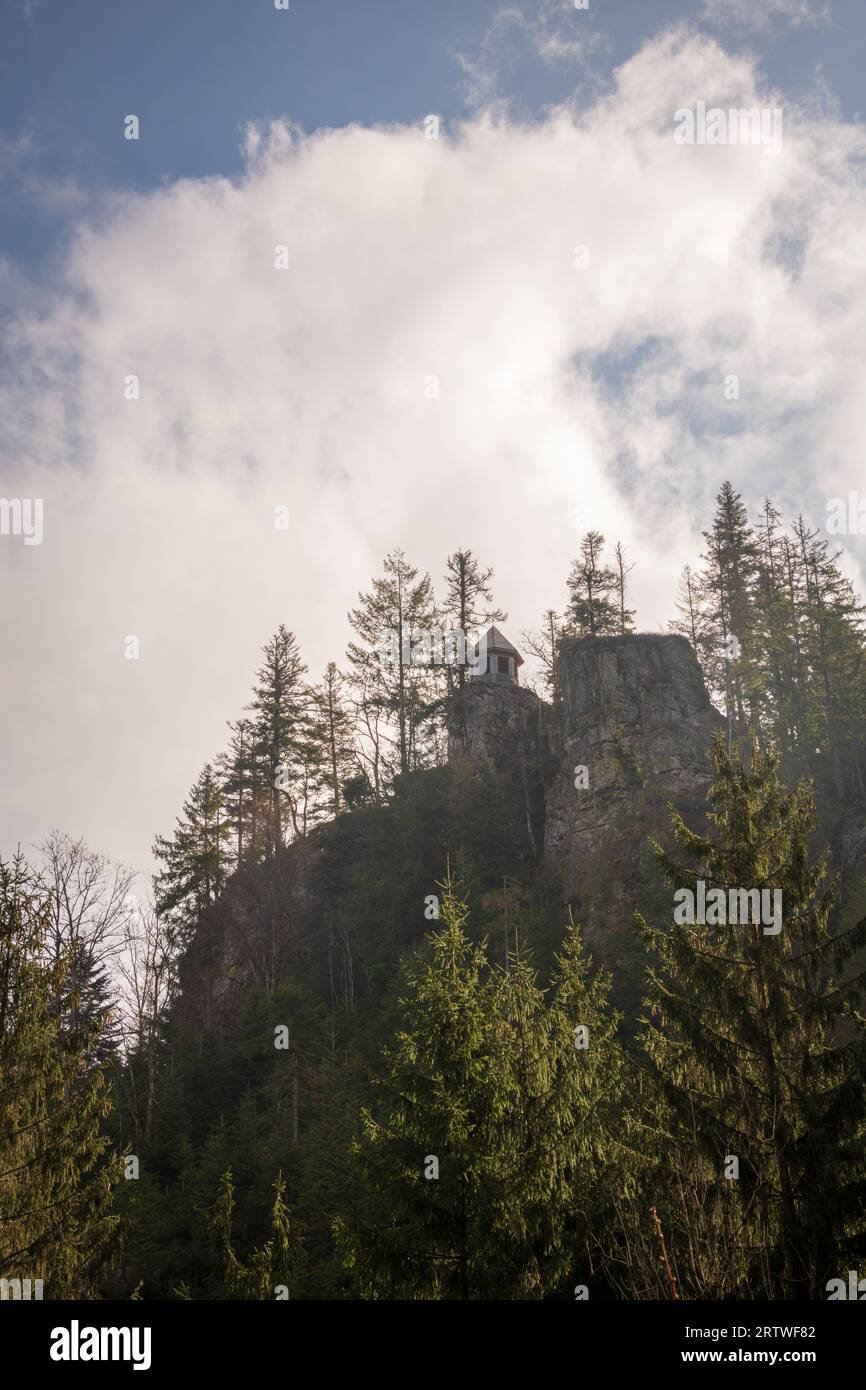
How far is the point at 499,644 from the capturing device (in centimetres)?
5109

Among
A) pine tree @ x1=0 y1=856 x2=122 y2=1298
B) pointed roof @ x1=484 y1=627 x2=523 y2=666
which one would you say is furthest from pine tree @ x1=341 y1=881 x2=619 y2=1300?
pointed roof @ x1=484 y1=627 x2=523 y2=666

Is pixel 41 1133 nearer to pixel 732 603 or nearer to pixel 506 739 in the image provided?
pixel 506 739

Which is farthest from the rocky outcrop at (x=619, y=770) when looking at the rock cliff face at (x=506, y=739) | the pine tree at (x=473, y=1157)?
the pine tree at (x=473, y=1157)

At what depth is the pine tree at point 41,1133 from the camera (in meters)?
14.0

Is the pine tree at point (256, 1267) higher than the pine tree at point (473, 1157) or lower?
lower

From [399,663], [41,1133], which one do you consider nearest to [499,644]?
[399,663]

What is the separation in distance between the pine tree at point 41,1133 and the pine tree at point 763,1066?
966 cm

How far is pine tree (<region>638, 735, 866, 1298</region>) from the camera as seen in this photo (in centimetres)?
1129

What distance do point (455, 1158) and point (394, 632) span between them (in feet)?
130

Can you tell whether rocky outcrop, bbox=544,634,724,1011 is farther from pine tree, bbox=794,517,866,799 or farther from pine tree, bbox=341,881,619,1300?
pine tree, bbox=341,881,619,1300

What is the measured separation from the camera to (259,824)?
46.3m

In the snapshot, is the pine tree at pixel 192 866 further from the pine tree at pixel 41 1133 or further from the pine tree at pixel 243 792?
the pine tree at pixel 41 1133
